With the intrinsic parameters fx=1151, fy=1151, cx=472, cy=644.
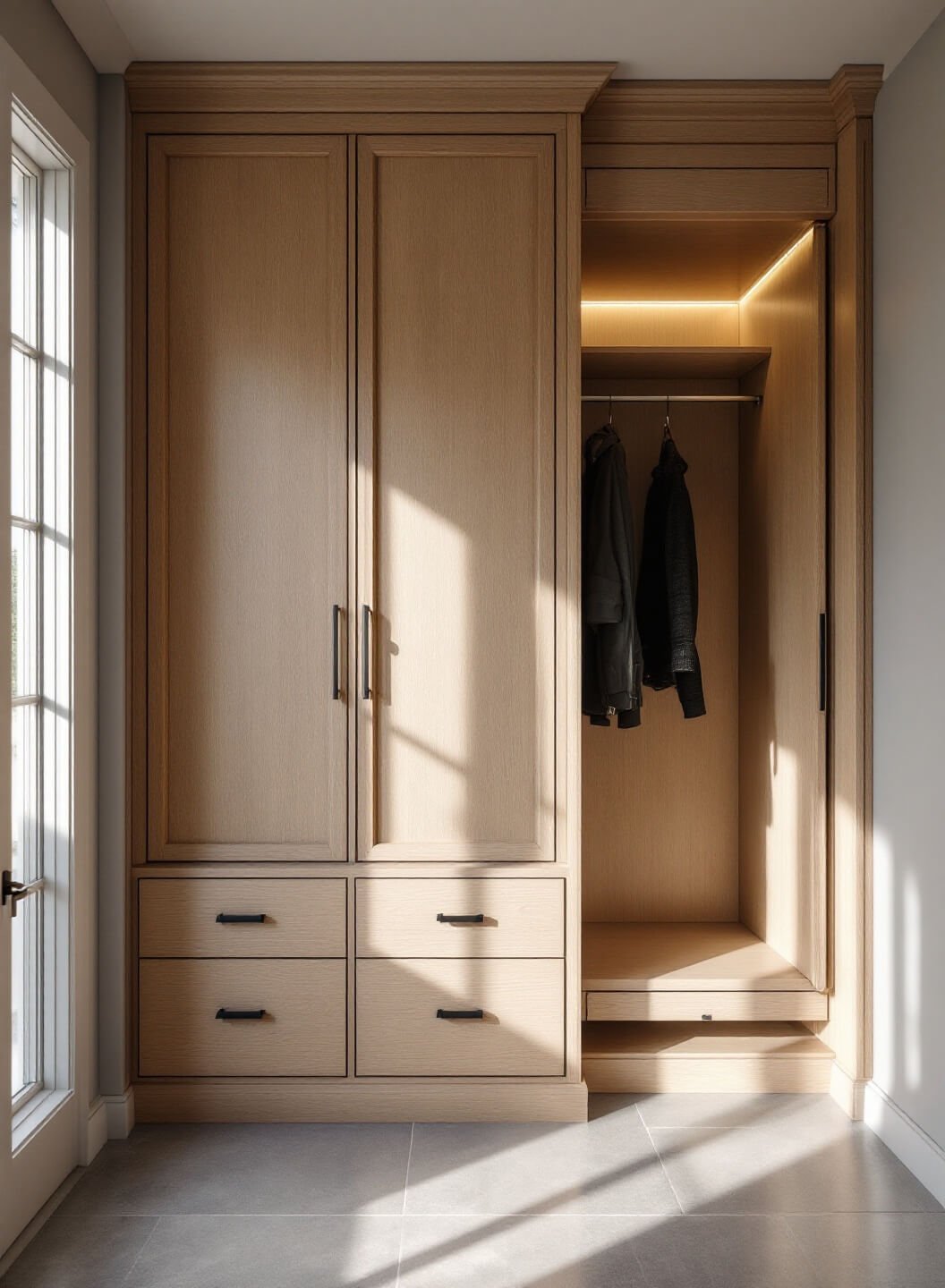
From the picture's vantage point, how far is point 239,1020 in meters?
3.01

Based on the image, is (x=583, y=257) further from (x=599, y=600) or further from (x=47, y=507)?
(x=47, y=507)

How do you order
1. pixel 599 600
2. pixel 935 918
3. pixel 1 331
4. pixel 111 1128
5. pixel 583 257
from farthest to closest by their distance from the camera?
pixel 583 257, pixel 599 600, pixel 111 1128, pixel 935 918, pixel 1 331

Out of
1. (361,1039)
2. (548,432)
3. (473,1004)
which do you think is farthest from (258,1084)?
(548,432)

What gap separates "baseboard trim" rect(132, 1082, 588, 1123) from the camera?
118 inches

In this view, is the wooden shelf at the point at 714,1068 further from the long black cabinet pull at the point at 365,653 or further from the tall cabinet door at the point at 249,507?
the long black cabinet pull at the point at 365,653

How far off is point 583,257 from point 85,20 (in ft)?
4.92

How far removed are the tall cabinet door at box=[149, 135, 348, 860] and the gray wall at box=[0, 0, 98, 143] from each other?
23 cm

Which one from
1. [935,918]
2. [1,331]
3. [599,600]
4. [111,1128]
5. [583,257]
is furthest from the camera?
[583,257]

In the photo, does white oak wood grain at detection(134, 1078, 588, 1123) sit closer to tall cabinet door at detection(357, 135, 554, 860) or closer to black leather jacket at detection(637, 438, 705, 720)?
tall cabinet door at detection(357, 135, 554, 860)

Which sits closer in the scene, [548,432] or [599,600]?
[548,432]

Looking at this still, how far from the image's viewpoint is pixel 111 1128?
2926 millimetres

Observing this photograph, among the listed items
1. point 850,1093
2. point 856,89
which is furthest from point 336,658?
point 856,89

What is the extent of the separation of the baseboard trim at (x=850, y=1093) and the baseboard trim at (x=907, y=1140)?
1 centimetres

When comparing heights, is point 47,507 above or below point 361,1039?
above
